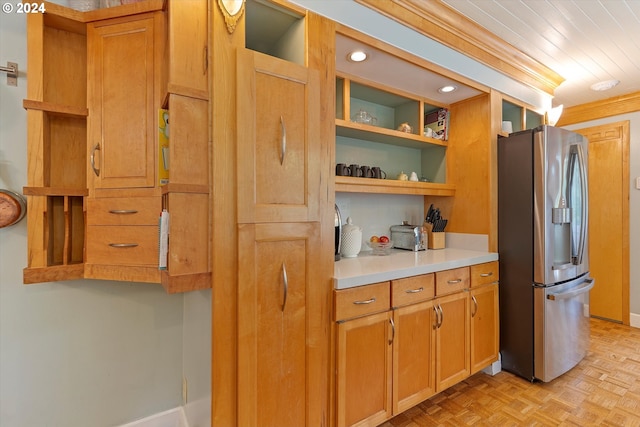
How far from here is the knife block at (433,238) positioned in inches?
100

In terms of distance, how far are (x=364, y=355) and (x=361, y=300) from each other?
11.6 inches

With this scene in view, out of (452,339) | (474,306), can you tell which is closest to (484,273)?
(474,306)

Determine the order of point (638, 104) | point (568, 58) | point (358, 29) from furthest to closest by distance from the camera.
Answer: point (638, 104) → point (568, 58) → point (358, 29)

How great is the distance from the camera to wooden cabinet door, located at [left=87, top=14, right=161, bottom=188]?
1.34 m

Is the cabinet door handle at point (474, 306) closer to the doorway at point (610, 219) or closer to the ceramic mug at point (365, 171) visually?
the ceramic mug at point (365, 171)

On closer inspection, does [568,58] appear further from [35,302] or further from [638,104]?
[35,302]

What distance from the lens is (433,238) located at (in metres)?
2.54

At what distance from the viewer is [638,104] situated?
3211 mm

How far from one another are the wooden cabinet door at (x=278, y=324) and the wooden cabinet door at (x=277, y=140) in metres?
0.09

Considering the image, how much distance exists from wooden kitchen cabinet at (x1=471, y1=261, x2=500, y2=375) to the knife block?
405 millimetres

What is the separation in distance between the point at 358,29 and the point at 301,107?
2.12ft

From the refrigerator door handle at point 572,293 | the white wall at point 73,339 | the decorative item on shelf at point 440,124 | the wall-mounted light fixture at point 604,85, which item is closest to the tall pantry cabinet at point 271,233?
the white wall at point 73,339

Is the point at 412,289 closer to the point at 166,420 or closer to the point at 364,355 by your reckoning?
the point at 364,355

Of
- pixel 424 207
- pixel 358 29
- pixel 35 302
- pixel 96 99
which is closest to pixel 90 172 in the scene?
pixel 96 99
